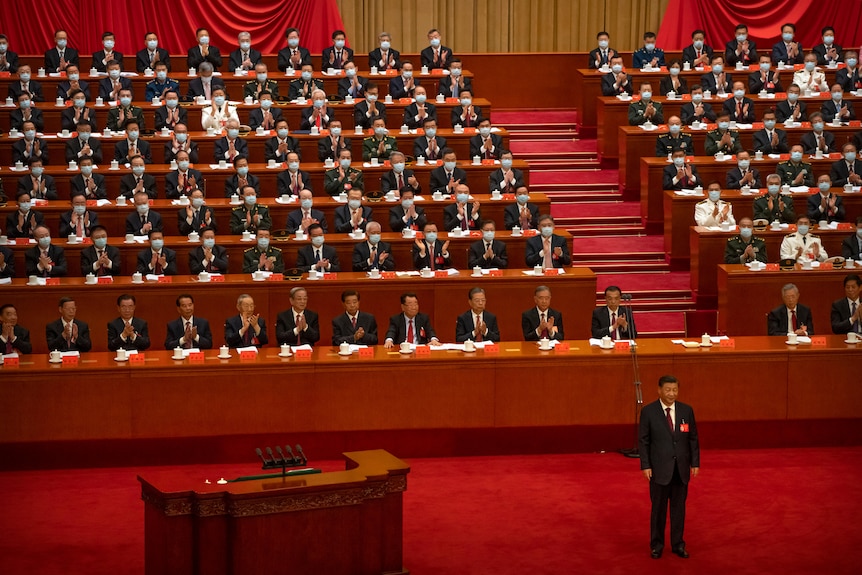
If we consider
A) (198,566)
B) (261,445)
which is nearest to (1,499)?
(261,445)

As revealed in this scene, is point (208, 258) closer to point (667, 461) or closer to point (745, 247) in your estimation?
point (745, 247)

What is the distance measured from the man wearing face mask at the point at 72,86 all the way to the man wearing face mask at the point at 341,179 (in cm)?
374

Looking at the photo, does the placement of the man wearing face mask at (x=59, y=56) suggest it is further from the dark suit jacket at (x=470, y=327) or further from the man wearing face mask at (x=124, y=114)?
the dark suit jacket at (x=470, y=327)

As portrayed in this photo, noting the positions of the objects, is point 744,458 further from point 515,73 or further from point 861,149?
point 515,73

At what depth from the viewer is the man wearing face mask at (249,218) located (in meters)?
13.2

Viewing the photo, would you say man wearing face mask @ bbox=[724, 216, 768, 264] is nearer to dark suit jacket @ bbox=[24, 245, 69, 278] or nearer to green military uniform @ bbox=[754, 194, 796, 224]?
green military uniform @ bbox=[754, 194, 796, 224]

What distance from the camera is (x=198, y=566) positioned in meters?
7.03

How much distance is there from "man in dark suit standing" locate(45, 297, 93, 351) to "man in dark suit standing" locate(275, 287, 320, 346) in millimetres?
1620

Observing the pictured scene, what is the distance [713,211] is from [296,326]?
508 cm

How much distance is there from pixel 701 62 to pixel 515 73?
2.60 m

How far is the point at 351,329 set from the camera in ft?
35.6

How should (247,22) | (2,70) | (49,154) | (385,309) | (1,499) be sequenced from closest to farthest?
(1,499) → (385,309) → (49,154) → (2,70) → (247,22)

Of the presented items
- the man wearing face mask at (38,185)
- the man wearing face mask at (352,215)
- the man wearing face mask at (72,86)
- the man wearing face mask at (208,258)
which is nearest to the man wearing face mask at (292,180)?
the man wearing face mask at (352,215)

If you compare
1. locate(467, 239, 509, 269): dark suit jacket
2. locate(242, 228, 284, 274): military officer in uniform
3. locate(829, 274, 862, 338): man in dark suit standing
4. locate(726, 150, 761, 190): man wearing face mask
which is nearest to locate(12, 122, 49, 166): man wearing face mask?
locate(242, 228, 284, 274): military officer in uniform
